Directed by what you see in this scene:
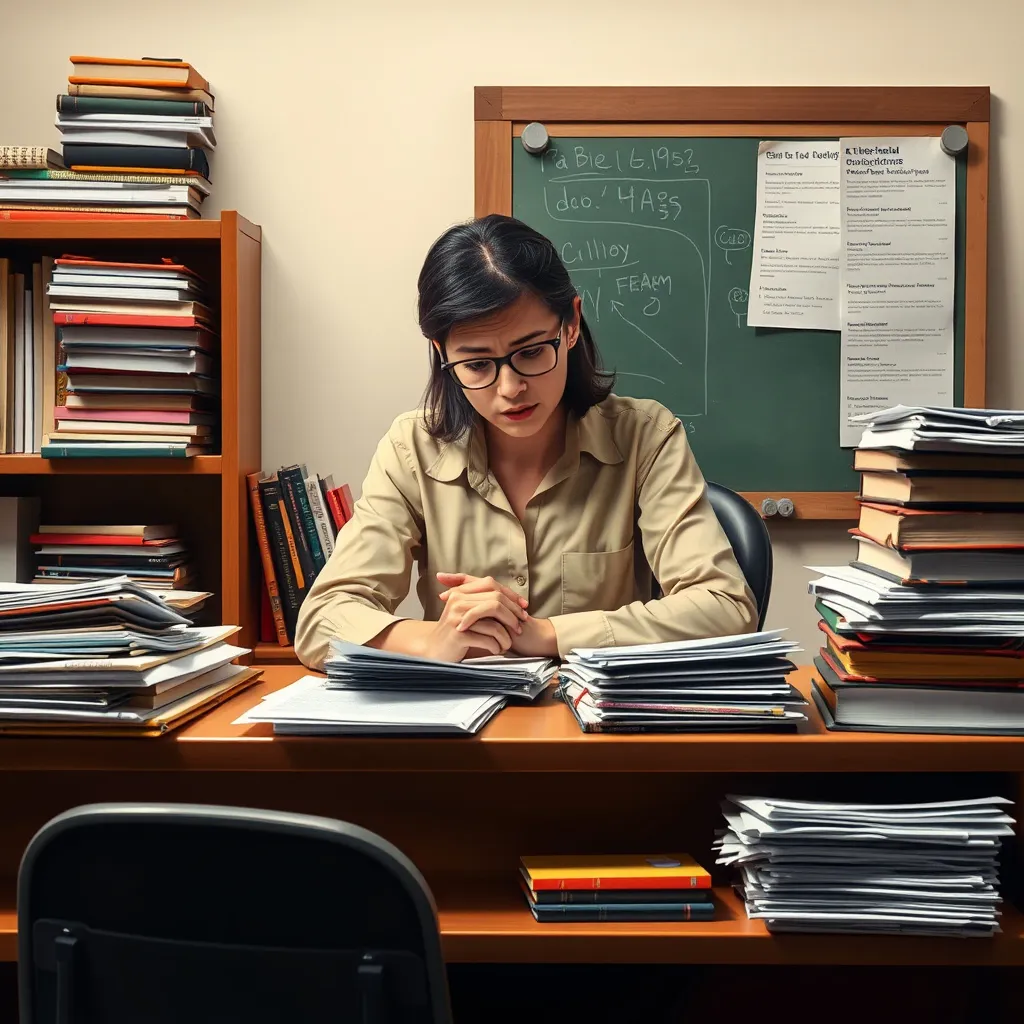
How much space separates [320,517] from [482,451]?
0.74 metres

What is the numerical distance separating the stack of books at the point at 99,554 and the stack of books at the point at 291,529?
225 mm

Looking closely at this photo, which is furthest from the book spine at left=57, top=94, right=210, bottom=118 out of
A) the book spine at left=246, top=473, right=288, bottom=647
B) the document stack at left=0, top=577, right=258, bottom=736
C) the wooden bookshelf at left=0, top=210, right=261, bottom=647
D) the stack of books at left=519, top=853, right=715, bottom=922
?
the stack of books at left=519, top=853, right=715, bottom=922

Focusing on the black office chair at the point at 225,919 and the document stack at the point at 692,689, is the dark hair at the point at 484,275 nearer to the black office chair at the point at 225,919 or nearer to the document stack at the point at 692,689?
the document stack at the point at 692,689

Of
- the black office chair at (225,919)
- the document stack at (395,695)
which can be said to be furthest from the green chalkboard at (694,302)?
the black office chair at (225,919)

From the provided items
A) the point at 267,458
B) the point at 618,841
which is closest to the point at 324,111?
the point at 267,458

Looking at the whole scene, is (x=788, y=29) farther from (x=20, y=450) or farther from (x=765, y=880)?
(x=765, y=880)

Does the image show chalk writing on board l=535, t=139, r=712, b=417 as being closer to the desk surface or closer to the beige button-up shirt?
the beige button-up shirt

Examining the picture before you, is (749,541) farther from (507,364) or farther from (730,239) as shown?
(730,239)

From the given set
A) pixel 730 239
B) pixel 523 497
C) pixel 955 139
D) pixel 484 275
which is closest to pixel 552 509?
pixel 523 497

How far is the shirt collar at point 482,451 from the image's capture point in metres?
1.79

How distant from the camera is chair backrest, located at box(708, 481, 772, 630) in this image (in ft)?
5.86

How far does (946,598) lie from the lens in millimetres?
1050

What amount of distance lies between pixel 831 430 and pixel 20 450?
1881 millimetres

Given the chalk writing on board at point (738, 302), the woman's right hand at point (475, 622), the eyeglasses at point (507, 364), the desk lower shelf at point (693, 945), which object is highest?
the chalk writing on board at point (738, 302)
